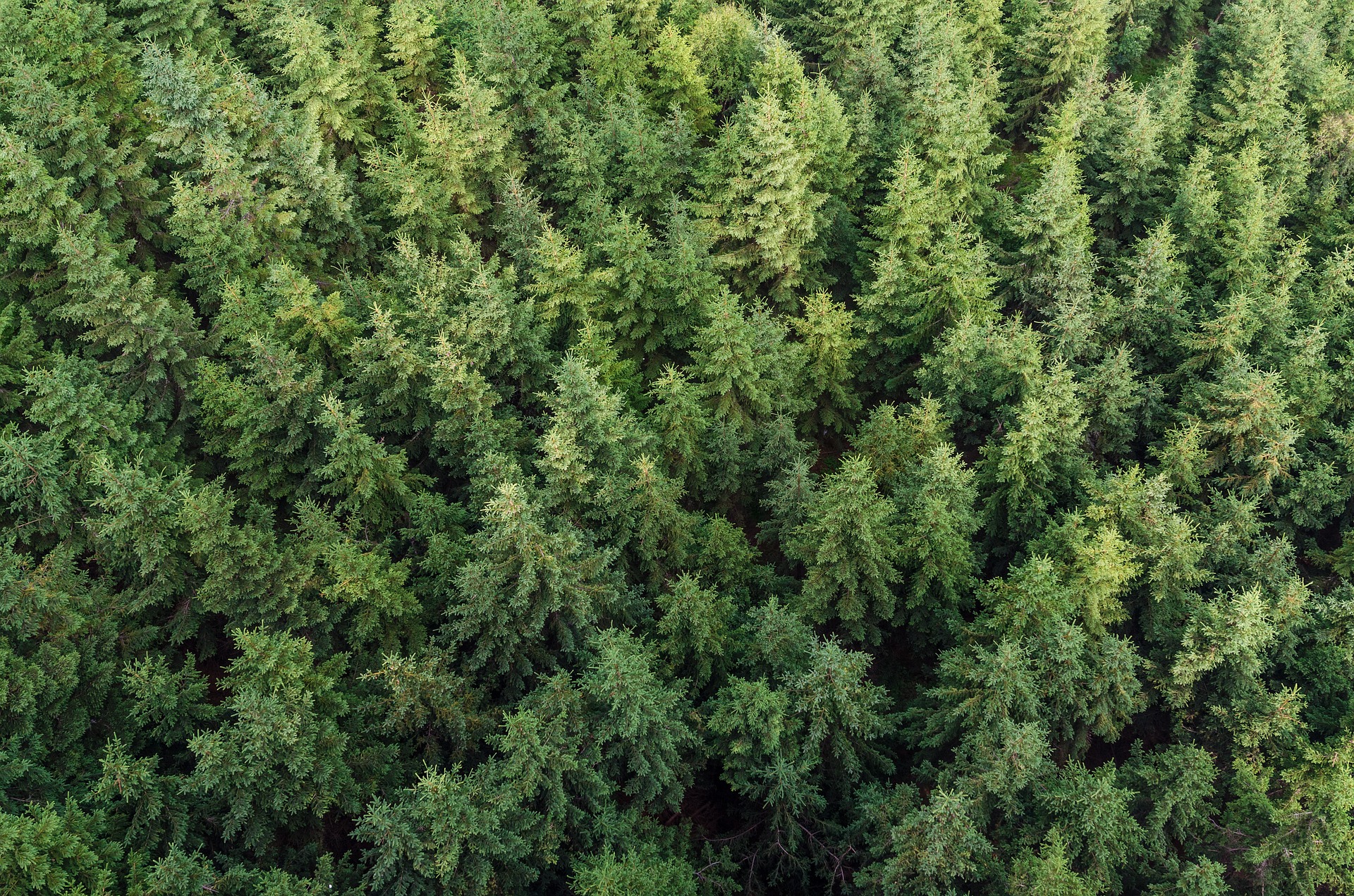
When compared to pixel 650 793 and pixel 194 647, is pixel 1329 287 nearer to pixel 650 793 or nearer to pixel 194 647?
pixel 650 793

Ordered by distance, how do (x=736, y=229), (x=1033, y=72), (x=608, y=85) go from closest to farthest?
(x=736, y=229), (x=608, y=85), (x=1033, y=72)

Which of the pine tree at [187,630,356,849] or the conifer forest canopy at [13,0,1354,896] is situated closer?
the pine tree at [187,630,356,849]

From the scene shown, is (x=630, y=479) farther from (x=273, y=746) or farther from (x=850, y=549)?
(x=273, y=746)

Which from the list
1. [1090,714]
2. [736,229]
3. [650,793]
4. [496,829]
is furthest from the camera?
[736,229]

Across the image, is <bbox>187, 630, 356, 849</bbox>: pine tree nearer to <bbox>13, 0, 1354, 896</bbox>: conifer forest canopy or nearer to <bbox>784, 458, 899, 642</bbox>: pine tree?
<bbox>13, 0, 1354, 896</bbox>: conifer forest canopy

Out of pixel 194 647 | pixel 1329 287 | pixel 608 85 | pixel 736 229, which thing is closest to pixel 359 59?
pixel 608 85

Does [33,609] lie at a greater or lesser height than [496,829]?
greater

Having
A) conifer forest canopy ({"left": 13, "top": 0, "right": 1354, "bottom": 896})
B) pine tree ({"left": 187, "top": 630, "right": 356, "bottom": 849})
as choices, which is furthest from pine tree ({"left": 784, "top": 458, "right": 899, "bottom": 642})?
pine tree ({"left": 187, "top": 630, "right": 356, "bottom": 849})

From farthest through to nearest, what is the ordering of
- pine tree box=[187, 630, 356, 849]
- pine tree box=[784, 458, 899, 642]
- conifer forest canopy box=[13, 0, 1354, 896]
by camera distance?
pine tree box=[784, 458, 899, 642] < conifer forest canopy box=[13, 0, 1354, 896] < pine tree box=[187, 630, 356, 849]

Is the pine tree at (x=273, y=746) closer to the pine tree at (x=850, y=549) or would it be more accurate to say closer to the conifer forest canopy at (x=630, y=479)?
the conifer forest canopy at (x=630, y=479)

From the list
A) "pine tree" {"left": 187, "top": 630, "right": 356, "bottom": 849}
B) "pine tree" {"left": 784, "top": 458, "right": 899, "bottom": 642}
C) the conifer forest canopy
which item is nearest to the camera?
"pine tree" {"left": 187, "top": 630, "right": 356, "bottom": 849}
